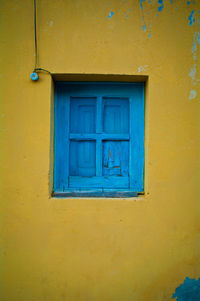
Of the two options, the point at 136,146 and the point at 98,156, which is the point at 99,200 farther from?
the point at 136,146

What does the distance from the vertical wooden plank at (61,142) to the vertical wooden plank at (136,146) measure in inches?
27.0

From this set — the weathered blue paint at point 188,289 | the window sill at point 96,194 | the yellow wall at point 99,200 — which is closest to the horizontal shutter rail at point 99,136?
the yellow wall at point 99,200

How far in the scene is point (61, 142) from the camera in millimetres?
2246

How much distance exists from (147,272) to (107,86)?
6.34ft

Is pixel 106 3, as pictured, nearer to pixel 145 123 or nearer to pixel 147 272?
pixel 145 123

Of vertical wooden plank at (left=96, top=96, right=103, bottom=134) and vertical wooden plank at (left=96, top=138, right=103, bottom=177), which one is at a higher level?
vertical wooden plank at (left=96, top=96, right=103, bottom=134)

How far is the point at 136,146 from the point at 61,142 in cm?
80

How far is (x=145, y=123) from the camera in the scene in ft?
7.25

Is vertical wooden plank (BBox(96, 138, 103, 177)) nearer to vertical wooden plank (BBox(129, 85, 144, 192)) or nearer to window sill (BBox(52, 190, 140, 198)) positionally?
window sill (BBox(52, 190, 140, 198))

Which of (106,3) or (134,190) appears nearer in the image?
(106,3)

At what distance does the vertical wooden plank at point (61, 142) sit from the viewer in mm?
2240

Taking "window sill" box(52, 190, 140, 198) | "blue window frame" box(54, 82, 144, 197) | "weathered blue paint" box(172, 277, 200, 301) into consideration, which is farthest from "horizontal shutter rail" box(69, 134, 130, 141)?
"weathered blue paint" box(172, 277, 200, 301)

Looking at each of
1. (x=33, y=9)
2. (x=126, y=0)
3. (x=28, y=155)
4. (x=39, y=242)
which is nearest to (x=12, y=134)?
(x=28, y=155)

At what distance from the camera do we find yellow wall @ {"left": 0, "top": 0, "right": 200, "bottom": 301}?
206cm
